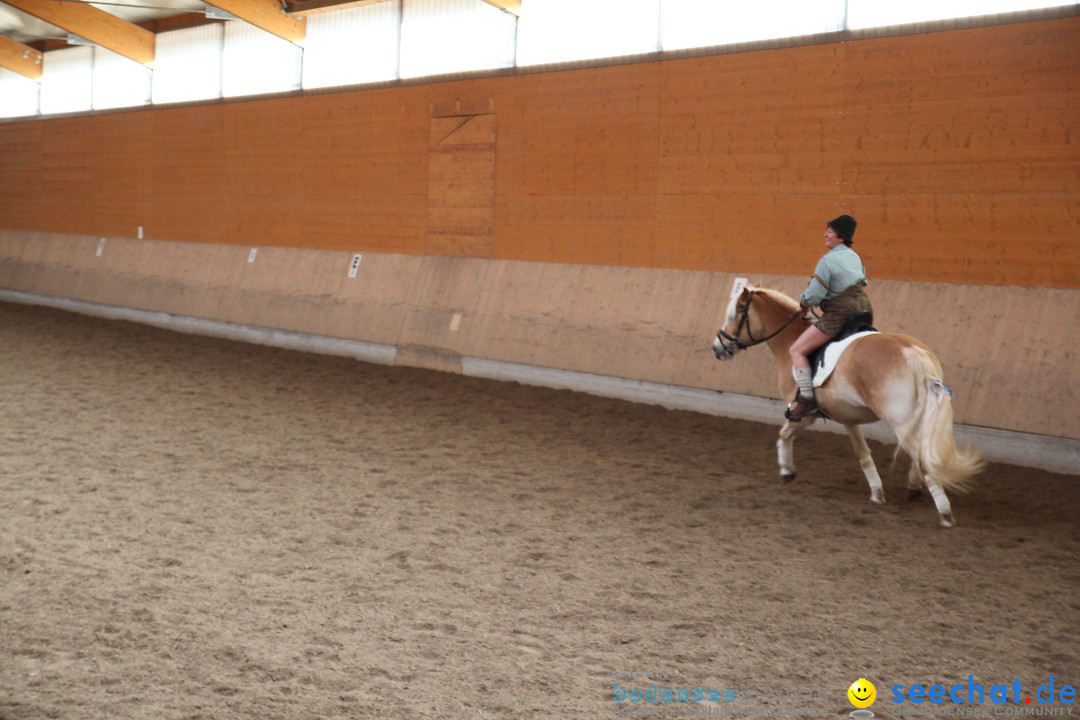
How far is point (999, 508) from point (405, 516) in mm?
3813

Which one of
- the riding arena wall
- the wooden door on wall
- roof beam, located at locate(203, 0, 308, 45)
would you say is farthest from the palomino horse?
roof beam, located at locate(203, 0, 308, 45)

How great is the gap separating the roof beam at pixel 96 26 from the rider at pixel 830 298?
14104 mm

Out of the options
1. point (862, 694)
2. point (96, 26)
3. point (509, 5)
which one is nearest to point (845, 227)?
point (862, 694)

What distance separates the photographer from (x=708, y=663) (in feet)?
12.5

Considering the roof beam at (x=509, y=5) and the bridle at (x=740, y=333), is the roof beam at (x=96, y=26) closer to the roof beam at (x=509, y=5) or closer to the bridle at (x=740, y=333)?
the roof beam at (x=509, y=5)

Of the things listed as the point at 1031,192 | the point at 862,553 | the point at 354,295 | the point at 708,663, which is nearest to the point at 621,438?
the point at 862,553

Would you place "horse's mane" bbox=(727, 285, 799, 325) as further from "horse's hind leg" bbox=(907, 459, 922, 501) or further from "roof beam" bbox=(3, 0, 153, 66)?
"roof beam" bbox=(3, 0, 153, 66)

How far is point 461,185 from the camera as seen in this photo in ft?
38.7

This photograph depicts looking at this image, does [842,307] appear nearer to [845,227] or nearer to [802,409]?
[845,227]

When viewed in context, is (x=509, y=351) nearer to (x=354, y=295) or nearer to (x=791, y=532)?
(x=354, y=295)

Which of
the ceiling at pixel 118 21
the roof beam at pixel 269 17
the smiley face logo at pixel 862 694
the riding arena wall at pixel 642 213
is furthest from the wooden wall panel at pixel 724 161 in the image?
the smiley face logo at pixel 862 694

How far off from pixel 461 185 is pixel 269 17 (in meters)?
4.34

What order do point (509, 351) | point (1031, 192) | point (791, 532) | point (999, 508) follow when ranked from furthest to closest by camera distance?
point (509, 351), point (1031, 192), point (999, 508), point (791, 532)

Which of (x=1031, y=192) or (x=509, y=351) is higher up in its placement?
(x=1031, y=192)
